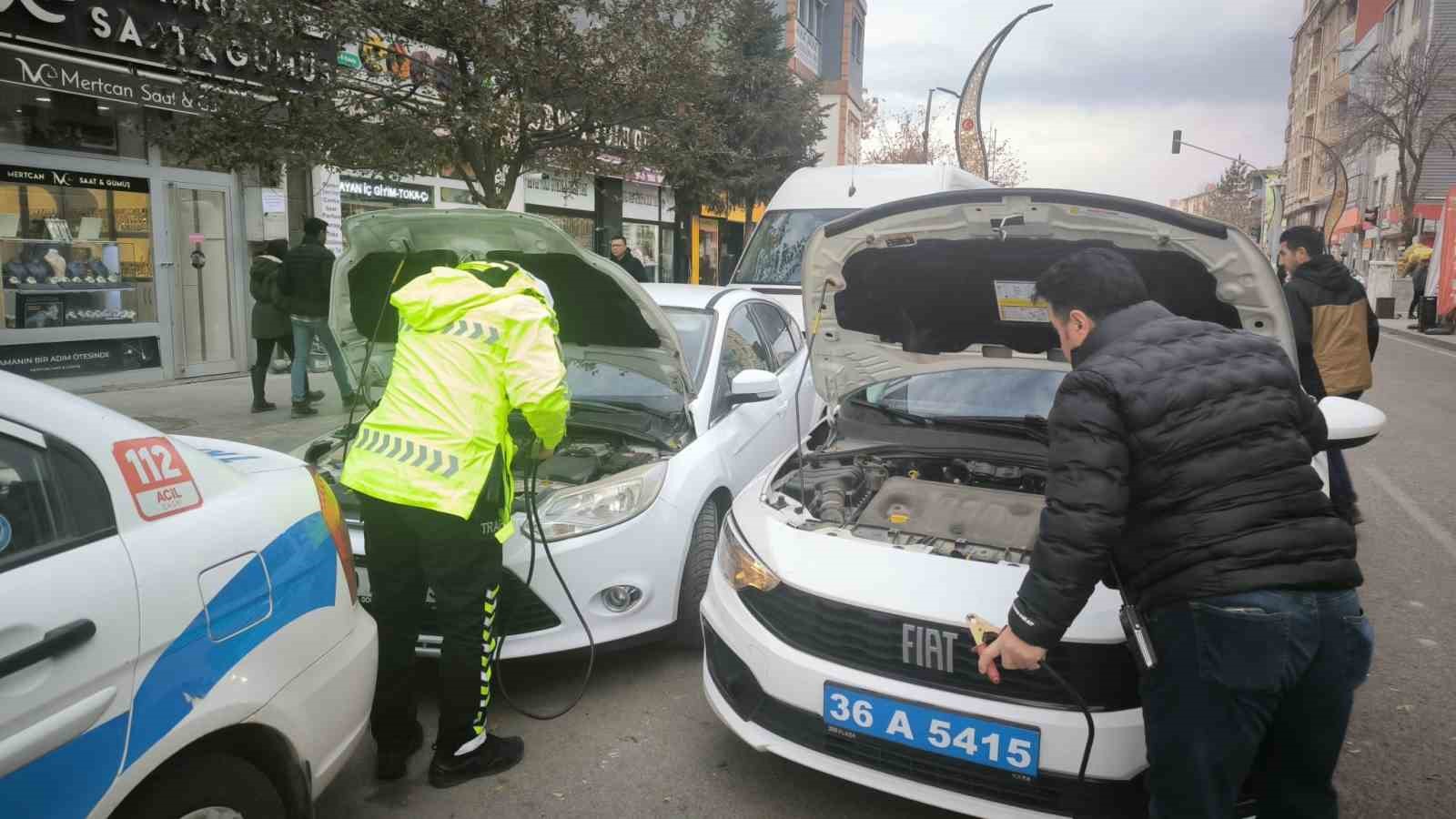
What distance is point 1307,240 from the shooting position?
595 cm

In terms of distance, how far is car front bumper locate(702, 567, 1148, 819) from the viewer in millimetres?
2455

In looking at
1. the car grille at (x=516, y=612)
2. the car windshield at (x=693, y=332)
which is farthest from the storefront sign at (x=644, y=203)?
the car grille at (x=516, y=612)

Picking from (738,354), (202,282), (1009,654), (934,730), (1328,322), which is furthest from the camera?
(202,282)

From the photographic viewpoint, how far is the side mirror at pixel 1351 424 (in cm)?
305

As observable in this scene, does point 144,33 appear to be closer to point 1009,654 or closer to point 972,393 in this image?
point 972,393

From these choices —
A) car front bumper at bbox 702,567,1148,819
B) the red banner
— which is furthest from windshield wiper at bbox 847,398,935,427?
the red banner

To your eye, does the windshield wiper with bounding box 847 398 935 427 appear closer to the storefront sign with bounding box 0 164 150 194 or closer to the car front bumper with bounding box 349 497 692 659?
the car front bumper with bounding box 349 497 692 659

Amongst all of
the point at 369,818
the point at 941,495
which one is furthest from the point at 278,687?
the point at 941,495

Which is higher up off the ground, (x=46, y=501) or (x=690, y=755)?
(x=46, y=501)

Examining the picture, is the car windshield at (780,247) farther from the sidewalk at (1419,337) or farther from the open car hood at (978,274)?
the sidewalk at (1419,337)

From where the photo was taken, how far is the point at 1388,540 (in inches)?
229

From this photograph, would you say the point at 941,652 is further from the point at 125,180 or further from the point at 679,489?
the point at 125,180

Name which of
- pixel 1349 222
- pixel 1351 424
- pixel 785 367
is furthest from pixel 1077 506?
pixel 1349 222

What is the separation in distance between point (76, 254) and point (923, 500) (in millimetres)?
9829
